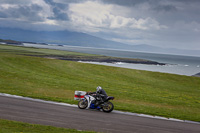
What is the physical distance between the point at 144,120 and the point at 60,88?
1162 cm

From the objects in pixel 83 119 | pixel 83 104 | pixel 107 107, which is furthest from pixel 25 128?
Answer: pixel 107 107

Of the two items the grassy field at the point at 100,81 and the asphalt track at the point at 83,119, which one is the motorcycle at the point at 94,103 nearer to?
the asphalt track at the point at 83,119

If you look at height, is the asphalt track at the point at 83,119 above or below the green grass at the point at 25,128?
below

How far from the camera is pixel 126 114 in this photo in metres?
14.9

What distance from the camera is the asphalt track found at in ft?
37.5

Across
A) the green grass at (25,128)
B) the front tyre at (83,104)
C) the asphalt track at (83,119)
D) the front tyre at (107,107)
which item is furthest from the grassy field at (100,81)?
the green grass at (25,128)

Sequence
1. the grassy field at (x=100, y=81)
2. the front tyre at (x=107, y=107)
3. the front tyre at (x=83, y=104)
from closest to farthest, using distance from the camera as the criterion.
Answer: the front tyre at (x=107, y=107), the front tyre at (x=83, y=104), the grassy field at (x=100, y=81)

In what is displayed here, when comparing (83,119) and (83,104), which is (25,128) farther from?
(83,104)

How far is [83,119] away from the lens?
12664mm

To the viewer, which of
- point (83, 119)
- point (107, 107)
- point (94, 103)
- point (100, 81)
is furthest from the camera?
point (100, 81)

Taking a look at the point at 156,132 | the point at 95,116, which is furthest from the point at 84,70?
the point at 156,132

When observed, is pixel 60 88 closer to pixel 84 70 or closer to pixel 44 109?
pixel 44 109

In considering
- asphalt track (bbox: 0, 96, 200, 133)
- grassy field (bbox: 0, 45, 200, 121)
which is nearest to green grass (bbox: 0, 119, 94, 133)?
asphalt track (bbox: 0, 96, 200, 133)

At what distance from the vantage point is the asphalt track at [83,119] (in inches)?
450
